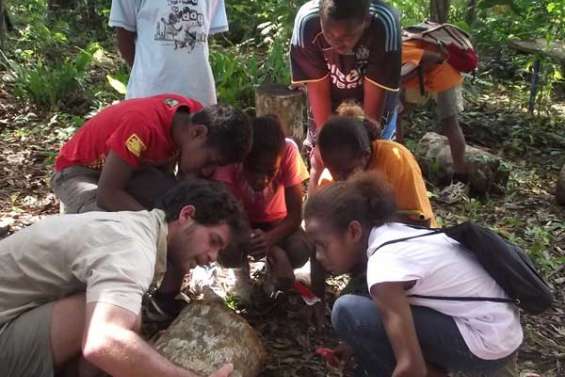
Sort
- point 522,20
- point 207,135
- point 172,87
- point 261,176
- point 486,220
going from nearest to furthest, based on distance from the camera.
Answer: point 207,135 → point 261,176 → point 172,87 → point 486,220 → point 522,20

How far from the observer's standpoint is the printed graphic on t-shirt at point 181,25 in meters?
3.62

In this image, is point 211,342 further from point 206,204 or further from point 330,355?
point 206,204

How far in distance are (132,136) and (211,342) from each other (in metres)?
1.00

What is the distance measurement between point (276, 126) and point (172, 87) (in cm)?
83

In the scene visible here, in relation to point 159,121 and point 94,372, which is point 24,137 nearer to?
point 159,121

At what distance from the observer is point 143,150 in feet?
10.2

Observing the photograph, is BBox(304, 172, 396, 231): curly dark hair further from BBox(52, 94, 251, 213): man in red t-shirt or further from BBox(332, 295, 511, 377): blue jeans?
BBox(52, 94, 251, 213): man in red t-shirt

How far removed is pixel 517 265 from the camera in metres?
2.36

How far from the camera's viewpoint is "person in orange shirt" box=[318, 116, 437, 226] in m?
2.97

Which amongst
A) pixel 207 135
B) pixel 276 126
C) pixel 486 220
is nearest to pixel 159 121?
pixel 207 135

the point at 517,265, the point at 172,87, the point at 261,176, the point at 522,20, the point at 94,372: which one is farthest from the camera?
the point at 522,20

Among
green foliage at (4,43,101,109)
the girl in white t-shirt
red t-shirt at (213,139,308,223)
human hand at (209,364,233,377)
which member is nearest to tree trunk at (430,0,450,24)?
green foliage at (4,43,101,109)

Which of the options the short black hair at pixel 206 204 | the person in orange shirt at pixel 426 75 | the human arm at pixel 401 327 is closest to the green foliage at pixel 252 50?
the person in orange shirt at pixel 426 75

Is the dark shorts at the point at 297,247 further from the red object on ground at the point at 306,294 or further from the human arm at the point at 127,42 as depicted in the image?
the human arm at the point at 127,42
